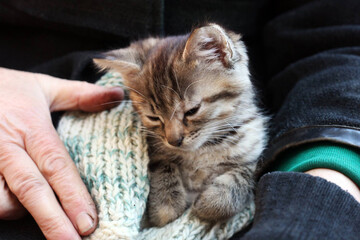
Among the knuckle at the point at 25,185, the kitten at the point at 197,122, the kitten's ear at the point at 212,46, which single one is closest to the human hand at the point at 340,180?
the kitten at the point at 197,122

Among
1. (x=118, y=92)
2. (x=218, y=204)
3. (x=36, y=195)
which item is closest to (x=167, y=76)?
(x=118, y=92)

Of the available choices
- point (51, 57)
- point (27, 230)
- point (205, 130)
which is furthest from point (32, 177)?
point (51, 57)

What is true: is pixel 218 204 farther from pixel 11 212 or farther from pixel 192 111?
pixel 11 212

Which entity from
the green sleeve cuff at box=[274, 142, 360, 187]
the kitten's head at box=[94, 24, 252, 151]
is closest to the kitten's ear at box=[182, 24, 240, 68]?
the kitten's head at box=[94, 24, 252, 151]

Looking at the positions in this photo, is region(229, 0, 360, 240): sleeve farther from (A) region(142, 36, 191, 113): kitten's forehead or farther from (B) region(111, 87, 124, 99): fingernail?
(B) region(111, 87, 124, 99): fingernail

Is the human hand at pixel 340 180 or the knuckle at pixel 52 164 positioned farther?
the knuckle at pixel 52 164

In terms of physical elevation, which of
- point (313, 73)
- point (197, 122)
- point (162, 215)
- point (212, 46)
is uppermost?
point (212, 46)

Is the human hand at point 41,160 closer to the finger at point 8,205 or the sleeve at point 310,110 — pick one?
the finger at point 8,205
